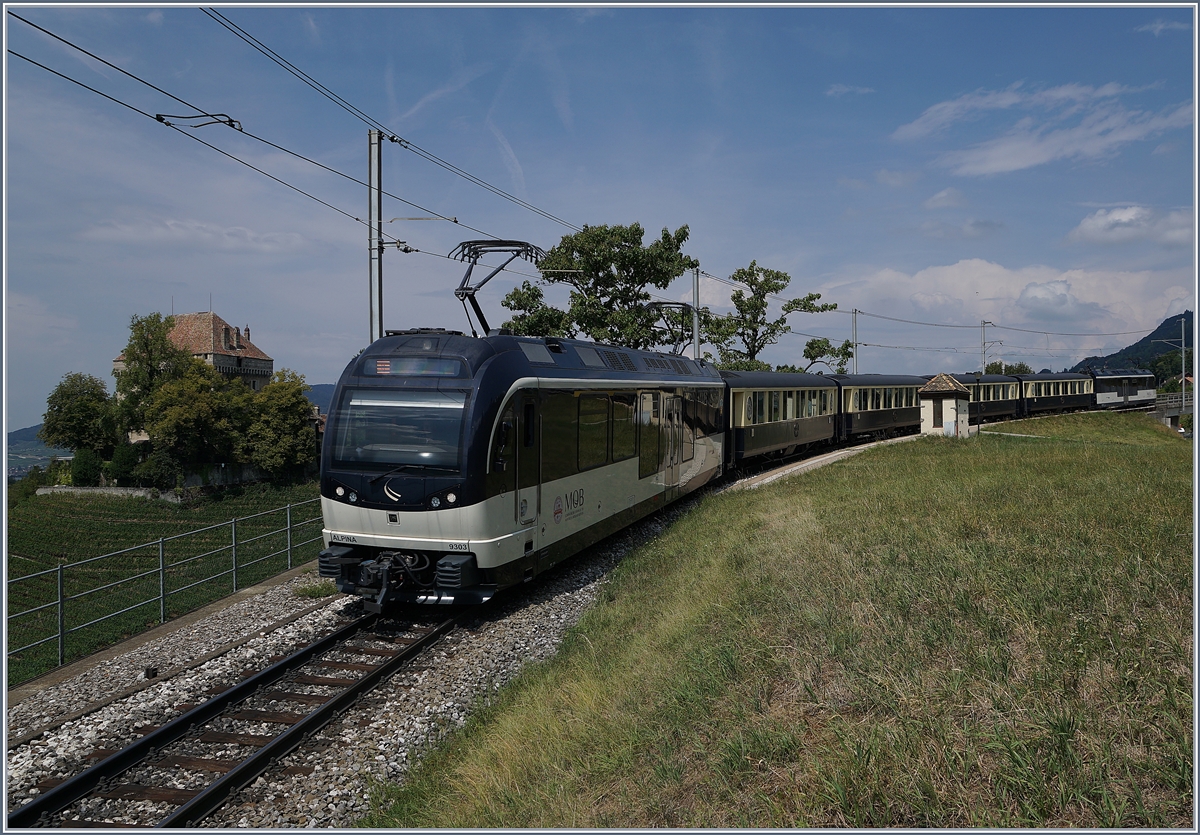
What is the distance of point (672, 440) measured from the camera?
49.7 ft

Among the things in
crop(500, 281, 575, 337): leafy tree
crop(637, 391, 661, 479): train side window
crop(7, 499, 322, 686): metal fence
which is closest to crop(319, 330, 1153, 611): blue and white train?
crop(637, 391, 661, 479): train side window

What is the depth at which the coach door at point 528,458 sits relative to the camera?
9.22 metres

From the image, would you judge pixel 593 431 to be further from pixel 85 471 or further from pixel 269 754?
pixel 85 471

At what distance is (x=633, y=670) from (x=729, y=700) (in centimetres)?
154

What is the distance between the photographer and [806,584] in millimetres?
7598

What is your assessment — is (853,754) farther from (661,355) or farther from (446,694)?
(661,355)

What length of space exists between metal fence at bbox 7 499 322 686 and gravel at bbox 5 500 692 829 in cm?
119

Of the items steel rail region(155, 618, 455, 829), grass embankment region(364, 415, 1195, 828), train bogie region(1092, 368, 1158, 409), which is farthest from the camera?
train bogie region(1092, 368, 1158, 409)

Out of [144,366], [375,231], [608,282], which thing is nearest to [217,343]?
[144,366]

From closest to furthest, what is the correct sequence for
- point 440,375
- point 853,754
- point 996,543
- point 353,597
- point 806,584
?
point 853,754
point 806,584
point 996,543
point 440,375
point 353,597

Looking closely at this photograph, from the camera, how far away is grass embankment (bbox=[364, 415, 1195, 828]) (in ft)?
12.1

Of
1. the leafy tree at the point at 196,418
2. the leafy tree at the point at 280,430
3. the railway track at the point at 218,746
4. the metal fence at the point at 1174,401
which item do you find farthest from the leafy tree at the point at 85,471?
the metal fence at the point at 1174,401

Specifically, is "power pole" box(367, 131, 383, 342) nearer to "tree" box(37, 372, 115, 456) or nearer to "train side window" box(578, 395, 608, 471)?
"train side window" box(578, 395, 608, 471)

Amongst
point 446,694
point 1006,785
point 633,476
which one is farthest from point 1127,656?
point 633,476
